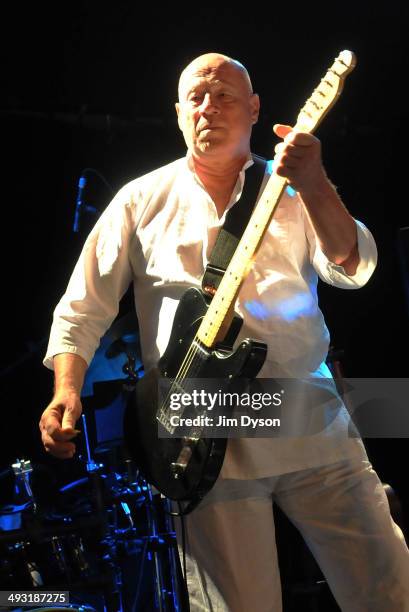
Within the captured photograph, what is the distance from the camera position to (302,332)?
1.82 metres

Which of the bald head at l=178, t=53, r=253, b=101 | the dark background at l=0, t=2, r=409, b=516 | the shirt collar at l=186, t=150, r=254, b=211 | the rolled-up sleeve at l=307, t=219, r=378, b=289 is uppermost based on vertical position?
the dark background at l=0, t=2, r=409, b=516

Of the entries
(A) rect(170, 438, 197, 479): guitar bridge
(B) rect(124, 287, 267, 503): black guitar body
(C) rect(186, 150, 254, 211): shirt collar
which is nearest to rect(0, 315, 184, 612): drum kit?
(B) rect(124, 287, 267, 503): black guitar body

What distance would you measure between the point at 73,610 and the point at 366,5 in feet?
11.2

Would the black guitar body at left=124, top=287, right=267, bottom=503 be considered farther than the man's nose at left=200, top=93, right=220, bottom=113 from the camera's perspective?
No

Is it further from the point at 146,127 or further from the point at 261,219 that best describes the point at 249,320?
the point at 146,127

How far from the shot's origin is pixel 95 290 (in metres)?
2.10

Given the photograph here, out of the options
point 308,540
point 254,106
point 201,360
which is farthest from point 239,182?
point 308,540

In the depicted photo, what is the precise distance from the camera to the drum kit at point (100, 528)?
8.91ft

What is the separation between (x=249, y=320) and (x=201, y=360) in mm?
175

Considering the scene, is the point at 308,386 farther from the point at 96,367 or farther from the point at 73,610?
the point at 96,367

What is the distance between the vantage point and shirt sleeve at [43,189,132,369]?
2.03 metres

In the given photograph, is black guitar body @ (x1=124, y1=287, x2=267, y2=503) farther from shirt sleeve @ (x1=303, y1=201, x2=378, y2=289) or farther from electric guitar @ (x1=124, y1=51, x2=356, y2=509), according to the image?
shirt sleeve @ (x1=303, y1=201, x2=378, y2=289)

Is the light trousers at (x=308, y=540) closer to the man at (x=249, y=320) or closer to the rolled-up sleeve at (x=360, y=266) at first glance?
the man at (x=249, y=320)

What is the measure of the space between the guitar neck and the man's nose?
0.41 meters
